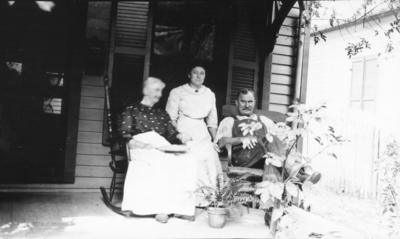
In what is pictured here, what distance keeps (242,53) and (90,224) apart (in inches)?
108

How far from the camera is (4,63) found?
437 centimetres

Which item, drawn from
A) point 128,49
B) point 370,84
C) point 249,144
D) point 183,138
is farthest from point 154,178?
point 370,84

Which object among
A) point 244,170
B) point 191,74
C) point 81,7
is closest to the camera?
point 244,170

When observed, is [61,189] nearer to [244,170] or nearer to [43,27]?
[43,27]

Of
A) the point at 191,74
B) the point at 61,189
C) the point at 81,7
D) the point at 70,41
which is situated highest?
the point at 81,7

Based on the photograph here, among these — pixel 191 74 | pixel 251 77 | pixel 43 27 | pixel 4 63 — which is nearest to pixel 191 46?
pixel 251 77

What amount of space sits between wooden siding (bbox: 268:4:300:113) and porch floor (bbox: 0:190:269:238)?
173 centimetres

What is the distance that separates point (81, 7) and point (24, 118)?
4.95ft

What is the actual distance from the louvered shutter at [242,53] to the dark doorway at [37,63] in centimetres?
175

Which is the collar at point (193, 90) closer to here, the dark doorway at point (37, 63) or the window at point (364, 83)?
the dark doorway at point (37, 63)

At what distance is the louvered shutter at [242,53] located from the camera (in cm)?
471

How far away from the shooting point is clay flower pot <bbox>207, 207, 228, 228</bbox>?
3.02 meters

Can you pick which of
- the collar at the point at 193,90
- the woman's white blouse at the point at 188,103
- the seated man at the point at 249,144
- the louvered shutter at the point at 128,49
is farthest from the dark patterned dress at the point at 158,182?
the louvered shutter at the point at 128,49

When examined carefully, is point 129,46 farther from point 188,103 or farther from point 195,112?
point 195,112
